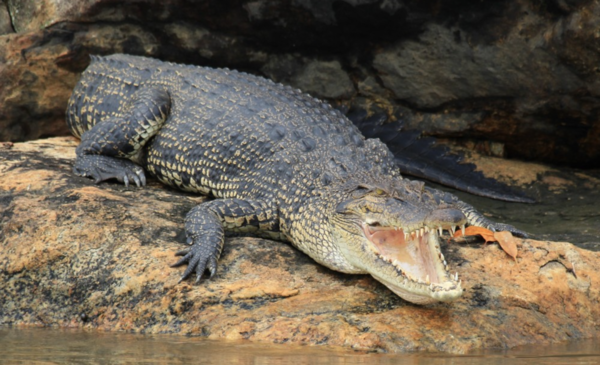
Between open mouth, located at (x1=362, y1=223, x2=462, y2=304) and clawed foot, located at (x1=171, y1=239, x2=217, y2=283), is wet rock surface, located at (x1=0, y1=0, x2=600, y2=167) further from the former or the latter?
clawed foot, located at (x1=171, y1=239, x2=217, y2=283)

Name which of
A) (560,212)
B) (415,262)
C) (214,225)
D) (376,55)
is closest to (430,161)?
(376,55)

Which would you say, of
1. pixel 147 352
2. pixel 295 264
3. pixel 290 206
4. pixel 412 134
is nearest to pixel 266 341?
pixel 147 352

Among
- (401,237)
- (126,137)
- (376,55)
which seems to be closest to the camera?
(401,237)

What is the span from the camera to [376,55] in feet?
21.5

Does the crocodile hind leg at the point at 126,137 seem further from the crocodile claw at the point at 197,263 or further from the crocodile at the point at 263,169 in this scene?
the crocodile claw at the point at 197,263

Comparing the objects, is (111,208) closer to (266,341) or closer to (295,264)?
(295,264)

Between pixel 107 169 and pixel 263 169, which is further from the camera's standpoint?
pixel 107 169

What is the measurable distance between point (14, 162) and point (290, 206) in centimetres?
215

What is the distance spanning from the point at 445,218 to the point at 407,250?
1.39 feet

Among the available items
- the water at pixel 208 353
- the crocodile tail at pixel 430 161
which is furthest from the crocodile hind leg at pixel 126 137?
the water at pixel 208 353

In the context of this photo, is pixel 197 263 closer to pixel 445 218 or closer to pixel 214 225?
pixel 214 225

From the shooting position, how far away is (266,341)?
364 cm

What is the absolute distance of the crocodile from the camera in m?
3.87

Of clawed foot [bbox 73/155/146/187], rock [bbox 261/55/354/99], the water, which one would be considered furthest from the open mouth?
rock [bbox 261/55/354/99]
